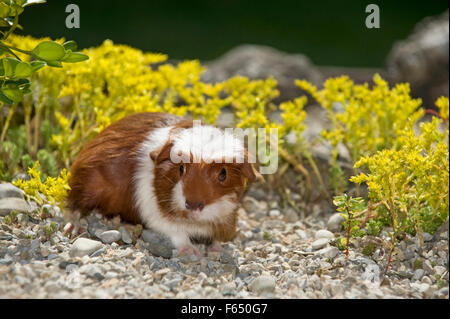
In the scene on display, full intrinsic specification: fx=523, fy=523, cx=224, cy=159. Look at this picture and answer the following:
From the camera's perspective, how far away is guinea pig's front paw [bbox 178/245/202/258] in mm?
2975

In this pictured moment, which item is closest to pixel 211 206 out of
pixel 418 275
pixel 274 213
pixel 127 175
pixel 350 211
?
pixel 127 175

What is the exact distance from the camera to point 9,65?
2633mm

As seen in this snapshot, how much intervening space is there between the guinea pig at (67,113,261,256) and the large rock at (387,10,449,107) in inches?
135

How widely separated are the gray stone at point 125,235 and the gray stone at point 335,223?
1.31 meters

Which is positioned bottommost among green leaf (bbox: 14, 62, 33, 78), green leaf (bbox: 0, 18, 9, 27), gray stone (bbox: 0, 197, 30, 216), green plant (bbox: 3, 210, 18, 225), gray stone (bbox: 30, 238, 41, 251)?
gray stone (bbox: 30, 238, 41, 251)

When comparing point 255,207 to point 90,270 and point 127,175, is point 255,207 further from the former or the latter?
point 90,270

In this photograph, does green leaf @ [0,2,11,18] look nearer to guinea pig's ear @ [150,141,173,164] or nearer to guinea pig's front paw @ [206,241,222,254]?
guinea pig's ear @ [150,141,173,164]

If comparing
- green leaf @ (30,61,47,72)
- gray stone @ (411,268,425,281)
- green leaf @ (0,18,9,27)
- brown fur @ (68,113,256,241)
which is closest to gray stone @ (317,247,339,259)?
gray stone @ (411,268,425,281)

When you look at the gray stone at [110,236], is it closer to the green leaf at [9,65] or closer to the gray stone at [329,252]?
the green leaf at [9,65]

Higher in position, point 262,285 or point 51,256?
point 51,256

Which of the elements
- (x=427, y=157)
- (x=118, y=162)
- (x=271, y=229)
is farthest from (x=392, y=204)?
(x=118, y=162)

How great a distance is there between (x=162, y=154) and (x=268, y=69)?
3.35m

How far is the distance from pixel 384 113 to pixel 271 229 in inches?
47.1
